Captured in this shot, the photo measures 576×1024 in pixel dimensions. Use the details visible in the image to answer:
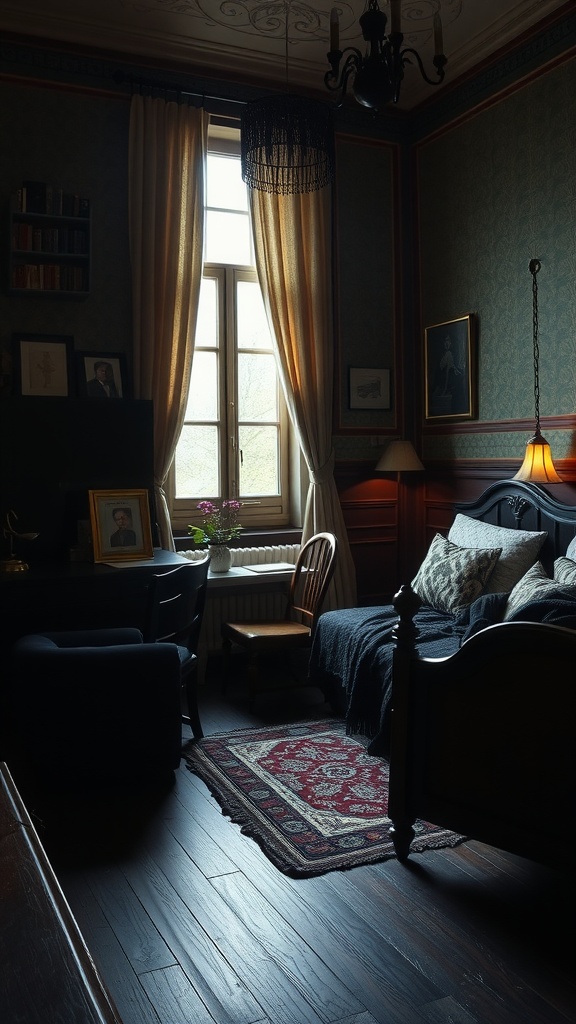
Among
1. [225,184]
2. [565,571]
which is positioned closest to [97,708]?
[565,571]

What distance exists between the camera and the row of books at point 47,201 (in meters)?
4.42

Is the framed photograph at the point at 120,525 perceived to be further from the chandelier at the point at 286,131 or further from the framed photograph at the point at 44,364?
the chandelier at the point at 286,131

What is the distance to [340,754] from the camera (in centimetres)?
372

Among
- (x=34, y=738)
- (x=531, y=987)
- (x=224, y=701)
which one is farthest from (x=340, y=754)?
(x=531, y=987)

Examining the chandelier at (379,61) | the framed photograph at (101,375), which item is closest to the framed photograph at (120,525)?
the framed photograph at (101,375)

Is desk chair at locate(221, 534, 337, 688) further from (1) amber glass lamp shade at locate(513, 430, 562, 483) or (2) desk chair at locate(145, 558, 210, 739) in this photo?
(1) amber glass lamp shade at locate(513, 430, 562, 483)

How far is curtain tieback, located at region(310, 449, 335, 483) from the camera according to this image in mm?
5262

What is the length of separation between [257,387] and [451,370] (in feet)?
4.04

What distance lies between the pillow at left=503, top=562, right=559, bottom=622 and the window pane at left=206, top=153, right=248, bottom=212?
3003 millimetres

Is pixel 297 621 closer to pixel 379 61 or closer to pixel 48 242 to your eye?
pixel 48 242

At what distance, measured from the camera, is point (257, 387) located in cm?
539

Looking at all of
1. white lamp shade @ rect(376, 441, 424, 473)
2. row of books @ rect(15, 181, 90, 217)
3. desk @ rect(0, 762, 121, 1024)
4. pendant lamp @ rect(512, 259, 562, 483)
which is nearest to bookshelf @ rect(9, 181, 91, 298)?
row of books @ rect(15, 181, 90, 217)

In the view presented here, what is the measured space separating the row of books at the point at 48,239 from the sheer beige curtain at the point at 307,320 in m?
1.10

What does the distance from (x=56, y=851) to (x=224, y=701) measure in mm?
1805
